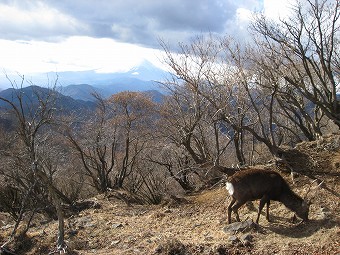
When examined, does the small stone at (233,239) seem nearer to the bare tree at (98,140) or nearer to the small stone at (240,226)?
the small stone at (240,226)

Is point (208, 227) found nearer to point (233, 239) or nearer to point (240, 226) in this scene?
point (240, 226)

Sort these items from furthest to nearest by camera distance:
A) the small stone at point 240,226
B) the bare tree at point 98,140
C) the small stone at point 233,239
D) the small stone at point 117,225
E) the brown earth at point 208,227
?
the bare tree at point 98,140 → the small stone at point 117,225 → the small stone at point 240,226 → the small stone at point 233,239 → the brown earth at point 208,227

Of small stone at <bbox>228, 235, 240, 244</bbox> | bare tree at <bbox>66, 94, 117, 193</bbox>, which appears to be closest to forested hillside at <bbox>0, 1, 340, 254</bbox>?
small stone at <bbox>228, 235, 240, 244</bbox>

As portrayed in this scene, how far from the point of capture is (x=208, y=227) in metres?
9.09

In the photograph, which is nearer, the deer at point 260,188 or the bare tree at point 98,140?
the deer at point 260,188

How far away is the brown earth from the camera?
24.0 feet

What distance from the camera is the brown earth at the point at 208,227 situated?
24.0 feet

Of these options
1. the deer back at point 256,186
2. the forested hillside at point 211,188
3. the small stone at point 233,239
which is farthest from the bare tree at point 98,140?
the small stone at point 233,239

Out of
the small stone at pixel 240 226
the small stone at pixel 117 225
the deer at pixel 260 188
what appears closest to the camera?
the small stone at pixel 240 226

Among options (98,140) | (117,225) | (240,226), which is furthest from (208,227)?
(98,140)

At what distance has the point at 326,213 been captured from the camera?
7.90 meters

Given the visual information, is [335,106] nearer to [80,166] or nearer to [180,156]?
[180,156]

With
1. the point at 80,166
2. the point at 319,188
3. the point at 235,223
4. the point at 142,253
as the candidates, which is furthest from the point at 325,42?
the point at 80,166

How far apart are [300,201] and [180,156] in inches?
420
